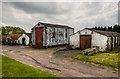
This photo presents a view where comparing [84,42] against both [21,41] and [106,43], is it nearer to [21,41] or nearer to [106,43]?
[106,43]

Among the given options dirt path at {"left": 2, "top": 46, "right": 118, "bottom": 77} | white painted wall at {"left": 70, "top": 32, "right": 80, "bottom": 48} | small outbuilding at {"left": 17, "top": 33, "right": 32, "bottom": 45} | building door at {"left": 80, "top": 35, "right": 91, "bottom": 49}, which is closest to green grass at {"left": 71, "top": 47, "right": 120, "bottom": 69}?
dirt path at {"left": 2, "top": 46, "right": 118, "bottom": 77}

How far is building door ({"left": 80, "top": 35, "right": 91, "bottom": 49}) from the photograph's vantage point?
1506 centimetres

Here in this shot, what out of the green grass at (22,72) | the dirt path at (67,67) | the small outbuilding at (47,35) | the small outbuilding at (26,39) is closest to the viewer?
the green grass at (22,72)

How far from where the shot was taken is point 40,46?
20984 millimetres

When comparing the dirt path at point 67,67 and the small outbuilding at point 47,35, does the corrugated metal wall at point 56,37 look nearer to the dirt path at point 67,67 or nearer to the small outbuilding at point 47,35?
the small outbuilding at point 47,35

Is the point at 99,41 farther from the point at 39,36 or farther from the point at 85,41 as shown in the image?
the point at 39,36

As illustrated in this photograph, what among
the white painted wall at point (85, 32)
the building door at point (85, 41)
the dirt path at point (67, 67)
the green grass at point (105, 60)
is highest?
the white painted wall at point (85, 32)

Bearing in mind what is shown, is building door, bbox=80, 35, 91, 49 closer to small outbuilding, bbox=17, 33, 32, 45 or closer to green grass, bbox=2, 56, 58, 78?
green grass, bbox=2, 56, 58, 78

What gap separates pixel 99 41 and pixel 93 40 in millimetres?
1094

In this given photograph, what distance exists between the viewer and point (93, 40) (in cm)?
1442

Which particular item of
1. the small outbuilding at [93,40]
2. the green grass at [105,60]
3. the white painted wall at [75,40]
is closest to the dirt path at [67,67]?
the green grass at [105,60]

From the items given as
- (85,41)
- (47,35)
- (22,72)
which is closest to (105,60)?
(85,41)

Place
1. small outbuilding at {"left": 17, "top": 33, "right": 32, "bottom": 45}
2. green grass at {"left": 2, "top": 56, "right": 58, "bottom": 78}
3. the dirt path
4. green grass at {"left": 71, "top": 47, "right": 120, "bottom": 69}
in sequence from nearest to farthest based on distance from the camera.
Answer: green grass at {"left": 2, "top": 56, "right": 58, "bottom": 78} → the dirt path → green grass at {"left": 71, "top": 47, "right": 120, "bottom": 69} → small outbuilding at {"left": 17, "top": 33, "right": 32, "bottom": 45}

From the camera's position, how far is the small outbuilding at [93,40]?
42.9 feet
